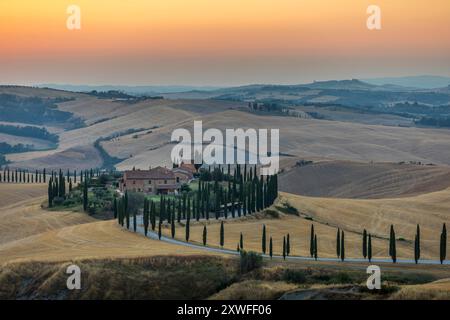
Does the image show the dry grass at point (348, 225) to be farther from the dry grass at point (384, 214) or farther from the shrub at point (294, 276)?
the shrub at point (294, 276)

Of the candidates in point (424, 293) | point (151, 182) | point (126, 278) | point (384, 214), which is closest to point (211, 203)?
point (151, 182)

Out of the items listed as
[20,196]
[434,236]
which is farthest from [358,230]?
[20,196]

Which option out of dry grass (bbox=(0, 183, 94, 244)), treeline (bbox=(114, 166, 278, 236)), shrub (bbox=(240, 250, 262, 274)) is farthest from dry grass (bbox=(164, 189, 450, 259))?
dry grass (bbox=(0, 183, 94, 244))

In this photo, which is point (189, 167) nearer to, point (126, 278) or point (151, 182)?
point (151, 182)

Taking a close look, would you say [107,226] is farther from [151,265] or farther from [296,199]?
[296,199]

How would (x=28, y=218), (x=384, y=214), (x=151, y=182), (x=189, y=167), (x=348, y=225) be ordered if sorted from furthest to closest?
(x=189, y=167) < (x=151, y=182) < (x=384, y=214) < (x=28, y=218) < (x=348, y=225)

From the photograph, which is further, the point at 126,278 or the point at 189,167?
the point at 189,167

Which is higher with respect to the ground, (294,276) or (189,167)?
(294,276)

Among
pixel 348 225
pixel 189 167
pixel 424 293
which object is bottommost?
pixel 348 225

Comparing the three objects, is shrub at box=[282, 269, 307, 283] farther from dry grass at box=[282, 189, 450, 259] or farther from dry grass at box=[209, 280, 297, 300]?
dry grass at box=[282, 189, 450, 259]
